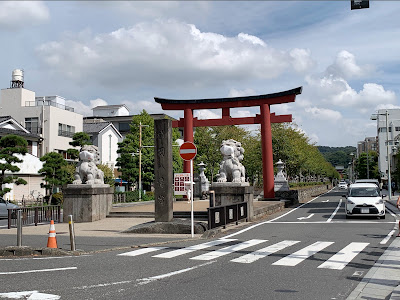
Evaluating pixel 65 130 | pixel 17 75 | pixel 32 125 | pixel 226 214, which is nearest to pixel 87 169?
pixel 226 214

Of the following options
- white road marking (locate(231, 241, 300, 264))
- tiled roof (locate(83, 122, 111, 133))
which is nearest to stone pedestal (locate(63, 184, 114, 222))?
white road marking (locate(231, 241, 300, 264))

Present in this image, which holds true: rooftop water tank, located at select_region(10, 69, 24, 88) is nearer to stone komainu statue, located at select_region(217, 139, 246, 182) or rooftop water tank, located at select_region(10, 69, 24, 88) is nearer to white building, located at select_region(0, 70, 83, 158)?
white building, located at select_region(0, 70, 83, 158)

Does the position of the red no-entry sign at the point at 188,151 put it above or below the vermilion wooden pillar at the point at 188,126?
below

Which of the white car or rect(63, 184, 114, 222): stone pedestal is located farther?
rect(63, 184, 114, 222): stone pedestal

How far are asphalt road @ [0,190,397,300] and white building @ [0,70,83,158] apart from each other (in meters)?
36.5

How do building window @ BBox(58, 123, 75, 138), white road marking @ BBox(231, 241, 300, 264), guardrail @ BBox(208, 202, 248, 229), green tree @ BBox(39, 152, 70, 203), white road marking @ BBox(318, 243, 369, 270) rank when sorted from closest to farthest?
1. white road marking @ BBox(318, 243, 369, 270)
2. white road marking @ BBox(231, 241, 300, 264)
3. guardrail @ BBox(208, 202, 248, 229)
4. green tree @ BBox(39, 152, 70, 203)
5. building window @ BBox(58, 123, 75, 138)

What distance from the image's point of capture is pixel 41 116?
43.7m

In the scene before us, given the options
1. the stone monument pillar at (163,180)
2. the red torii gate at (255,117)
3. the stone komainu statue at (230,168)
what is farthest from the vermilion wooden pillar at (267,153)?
the stone monument pillar at (163,180)

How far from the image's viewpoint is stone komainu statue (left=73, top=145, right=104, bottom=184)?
61.9 feet

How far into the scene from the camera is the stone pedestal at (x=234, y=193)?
17828 millimetres

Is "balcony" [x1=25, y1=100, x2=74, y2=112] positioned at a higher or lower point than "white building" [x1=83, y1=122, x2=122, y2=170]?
higher

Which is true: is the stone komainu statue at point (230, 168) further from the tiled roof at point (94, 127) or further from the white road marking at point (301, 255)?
the tiled roof at point (94, 127)

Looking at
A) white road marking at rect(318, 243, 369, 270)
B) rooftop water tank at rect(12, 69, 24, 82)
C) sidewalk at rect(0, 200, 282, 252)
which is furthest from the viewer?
rooftop water tank at rect(12, 69, 24, 82)

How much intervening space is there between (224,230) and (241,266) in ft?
20.2
